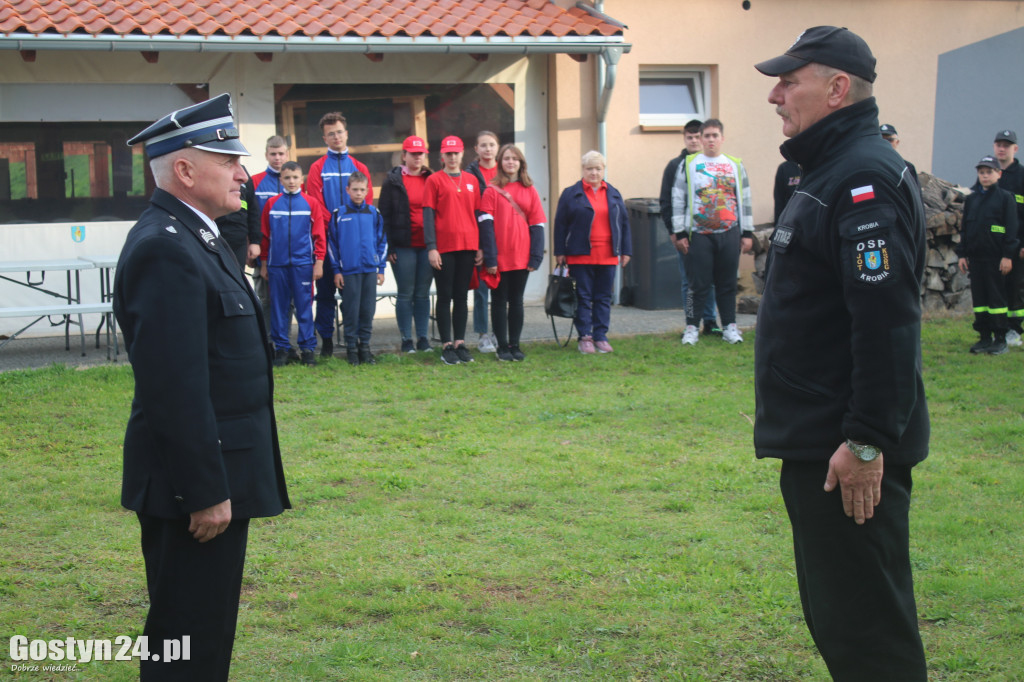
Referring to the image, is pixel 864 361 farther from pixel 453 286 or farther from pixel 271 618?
pixel 453 286

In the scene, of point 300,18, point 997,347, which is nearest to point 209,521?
point 997,347

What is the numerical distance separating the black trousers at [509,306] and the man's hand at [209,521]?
741 cm

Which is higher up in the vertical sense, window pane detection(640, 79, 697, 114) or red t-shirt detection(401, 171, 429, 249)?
window pane detection(640, 79, 697, 114)

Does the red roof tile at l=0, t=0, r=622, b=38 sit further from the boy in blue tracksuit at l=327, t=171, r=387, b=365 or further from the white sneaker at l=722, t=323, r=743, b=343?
the white sneaker at l=722, t=323, r=743, b=343

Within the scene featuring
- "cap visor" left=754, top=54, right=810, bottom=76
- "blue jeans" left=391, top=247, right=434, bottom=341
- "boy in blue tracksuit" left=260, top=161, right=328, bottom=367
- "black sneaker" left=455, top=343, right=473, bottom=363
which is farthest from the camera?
"blue jeans" left=391, top=247, right=434, bottom=341

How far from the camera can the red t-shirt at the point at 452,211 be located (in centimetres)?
999

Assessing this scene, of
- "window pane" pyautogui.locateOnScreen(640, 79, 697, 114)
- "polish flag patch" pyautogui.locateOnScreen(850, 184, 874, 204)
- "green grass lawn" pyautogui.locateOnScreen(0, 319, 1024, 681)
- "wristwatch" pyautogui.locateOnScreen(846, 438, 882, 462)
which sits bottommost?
"green grass lawn" pyautogui.locateOnScreen(0, 319, 1024, 681)

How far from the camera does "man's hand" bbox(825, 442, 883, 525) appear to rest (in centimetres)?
281

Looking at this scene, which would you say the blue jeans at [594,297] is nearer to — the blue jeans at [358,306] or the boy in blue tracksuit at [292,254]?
the blue jeans at [358,306]

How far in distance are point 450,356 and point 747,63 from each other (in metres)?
7.26

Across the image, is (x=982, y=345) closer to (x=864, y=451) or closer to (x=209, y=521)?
(x=864, y=451)

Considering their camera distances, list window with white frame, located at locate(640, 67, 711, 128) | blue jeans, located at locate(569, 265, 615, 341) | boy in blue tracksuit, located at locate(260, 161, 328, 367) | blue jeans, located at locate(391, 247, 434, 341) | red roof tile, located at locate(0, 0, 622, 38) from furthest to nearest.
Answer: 1. window with white frame, located at locate(640, 67, 711, 128)
2. red roof tile, located at locate(0, 0, 622, 38)
3. blue jeans, located at locate(569, 265, 615, 341)
4. blue jeans, located at locate(391, 247, 434, 341)
5. boy in blue tracksuit, located at locate(260, 161, 328, 367)

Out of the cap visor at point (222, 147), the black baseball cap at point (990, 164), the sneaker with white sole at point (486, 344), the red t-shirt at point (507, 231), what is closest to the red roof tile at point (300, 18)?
the red t-shirt at point (507, 231)

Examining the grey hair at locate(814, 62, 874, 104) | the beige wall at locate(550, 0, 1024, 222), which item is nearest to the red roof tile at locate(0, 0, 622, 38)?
the beige wall at locate(550, 0, 1024, 222)
